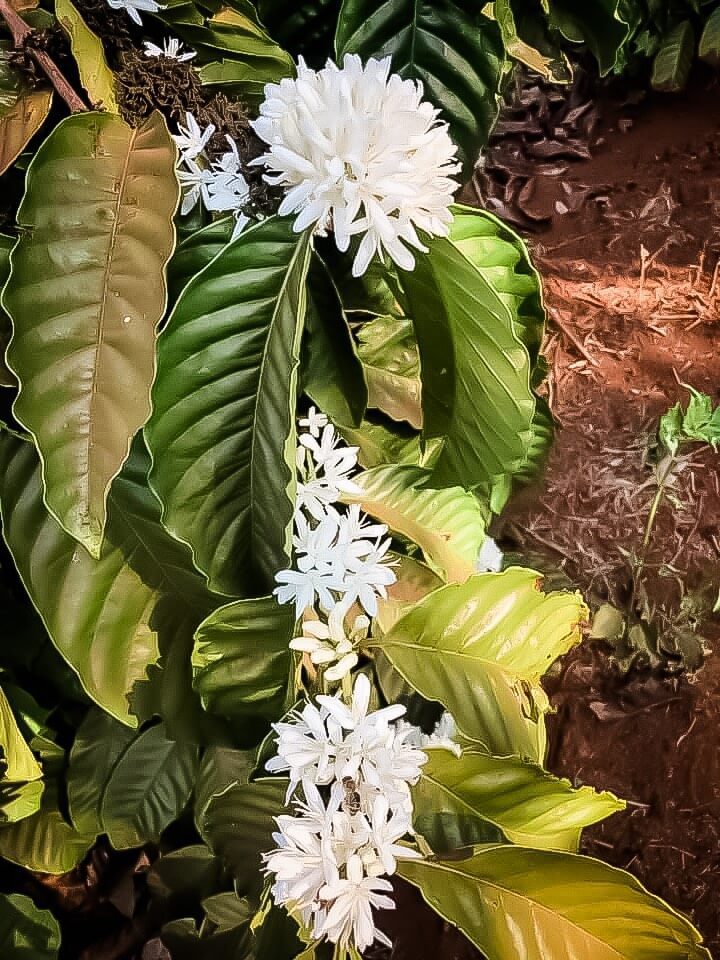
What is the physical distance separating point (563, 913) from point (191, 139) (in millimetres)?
482

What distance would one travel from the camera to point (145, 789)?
26.6 inches

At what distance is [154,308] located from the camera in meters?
0.36

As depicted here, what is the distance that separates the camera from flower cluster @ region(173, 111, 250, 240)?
445 mm

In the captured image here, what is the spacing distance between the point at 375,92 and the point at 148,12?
19 cm

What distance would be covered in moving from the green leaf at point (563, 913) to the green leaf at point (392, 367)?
345mm

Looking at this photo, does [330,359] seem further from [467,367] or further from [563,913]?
[563,913]

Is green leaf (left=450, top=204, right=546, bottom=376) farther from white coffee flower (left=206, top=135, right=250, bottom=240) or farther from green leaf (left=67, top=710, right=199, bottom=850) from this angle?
green leaf (left=67, top=710, right=199, bottom=850)

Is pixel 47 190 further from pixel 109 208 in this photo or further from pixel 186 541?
pixel 186 541

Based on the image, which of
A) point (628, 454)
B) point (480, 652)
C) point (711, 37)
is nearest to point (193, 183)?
point (480, 652)

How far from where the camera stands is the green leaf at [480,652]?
0.49 m

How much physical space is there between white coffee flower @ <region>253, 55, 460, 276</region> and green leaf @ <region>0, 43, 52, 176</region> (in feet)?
0.43

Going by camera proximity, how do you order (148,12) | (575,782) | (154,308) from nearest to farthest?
(154,308) < (148,12) < (575,782)

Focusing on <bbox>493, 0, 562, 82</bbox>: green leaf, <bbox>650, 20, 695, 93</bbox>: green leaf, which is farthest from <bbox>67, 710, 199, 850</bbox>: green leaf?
<bbox>650, 20, 695, 93</bbox>: green leaf

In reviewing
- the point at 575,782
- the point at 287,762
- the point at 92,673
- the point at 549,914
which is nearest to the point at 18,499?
the point at 92,673
